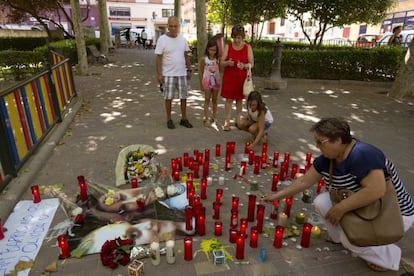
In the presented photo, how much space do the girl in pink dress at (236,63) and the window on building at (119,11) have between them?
52.5 meters

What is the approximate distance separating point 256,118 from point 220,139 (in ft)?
2.70

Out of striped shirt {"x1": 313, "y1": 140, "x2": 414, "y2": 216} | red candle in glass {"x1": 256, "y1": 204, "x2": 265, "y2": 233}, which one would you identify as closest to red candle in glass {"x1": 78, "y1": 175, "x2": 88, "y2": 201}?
red candle in glass {"x1": 256, "y1": 204, "x2": 265, "y2": 233}

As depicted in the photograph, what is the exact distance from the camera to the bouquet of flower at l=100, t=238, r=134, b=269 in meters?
2.59

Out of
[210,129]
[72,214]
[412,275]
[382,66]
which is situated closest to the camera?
[412,275]

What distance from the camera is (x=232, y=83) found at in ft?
18.7

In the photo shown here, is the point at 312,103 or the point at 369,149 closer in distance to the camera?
the point at 369,149

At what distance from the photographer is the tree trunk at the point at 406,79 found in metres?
8.59

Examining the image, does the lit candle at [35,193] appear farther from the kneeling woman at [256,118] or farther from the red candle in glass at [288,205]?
the kneeling woman at [256,118]

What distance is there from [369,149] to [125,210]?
7.86 feet

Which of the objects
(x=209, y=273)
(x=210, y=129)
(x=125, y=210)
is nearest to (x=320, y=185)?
(x=209, y=273)

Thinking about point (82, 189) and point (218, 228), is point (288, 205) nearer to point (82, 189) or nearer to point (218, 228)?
point (218, 228)

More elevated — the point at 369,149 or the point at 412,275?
the point at 369,149

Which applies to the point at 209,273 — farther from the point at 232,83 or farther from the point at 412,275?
the point at 232,83

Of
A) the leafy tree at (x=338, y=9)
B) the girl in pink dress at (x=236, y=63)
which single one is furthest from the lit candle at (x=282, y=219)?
the leafy tree at (x=338, y=9)
